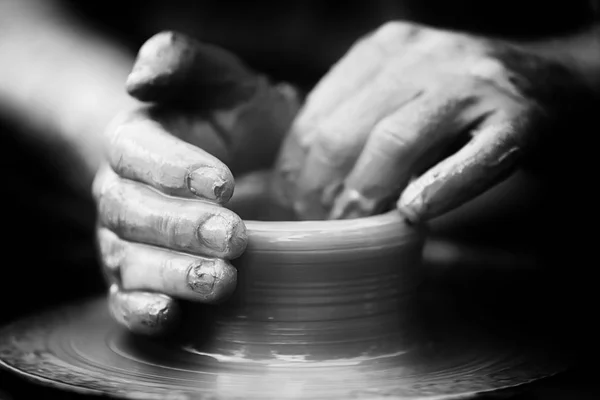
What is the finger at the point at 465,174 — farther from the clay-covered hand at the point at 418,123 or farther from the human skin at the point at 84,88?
the human skin at the point at 84,88

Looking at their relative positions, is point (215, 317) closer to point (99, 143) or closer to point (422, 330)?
point (422, 330)

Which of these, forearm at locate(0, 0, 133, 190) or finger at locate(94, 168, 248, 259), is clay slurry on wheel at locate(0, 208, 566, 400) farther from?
forearm at locate(0, 0, 133, 190)

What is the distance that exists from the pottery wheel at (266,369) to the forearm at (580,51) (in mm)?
689

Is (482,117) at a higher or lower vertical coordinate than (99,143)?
higher

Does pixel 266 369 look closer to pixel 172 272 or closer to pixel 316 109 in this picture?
pixel 172 272

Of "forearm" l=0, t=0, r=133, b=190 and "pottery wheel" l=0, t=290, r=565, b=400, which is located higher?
"forearm" l=0, t=0, r=133, b=190

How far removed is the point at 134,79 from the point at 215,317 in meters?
0.42

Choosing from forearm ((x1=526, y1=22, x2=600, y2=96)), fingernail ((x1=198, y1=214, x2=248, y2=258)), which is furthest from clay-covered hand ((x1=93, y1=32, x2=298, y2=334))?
forearm ((x1=526, y1=22, x2=600, y2=96))

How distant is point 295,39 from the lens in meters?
2.23

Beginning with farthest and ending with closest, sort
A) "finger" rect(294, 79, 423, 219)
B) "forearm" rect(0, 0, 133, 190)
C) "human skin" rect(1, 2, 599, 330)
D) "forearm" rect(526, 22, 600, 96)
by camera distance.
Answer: "forearm" rect(0, 0, 133, 190), "human skin" rect(1, 2, 599, 330), "forearm" rect(526, 22, 600, 96), "finger" rect(294, 79, 423, 219)

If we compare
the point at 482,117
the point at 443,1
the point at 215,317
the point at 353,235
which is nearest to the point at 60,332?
the point at 215,317

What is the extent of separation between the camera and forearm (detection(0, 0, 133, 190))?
6.22 ft

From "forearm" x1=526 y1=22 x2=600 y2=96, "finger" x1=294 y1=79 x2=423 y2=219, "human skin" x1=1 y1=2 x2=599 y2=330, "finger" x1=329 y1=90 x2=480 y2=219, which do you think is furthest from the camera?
"human skin" x1=1 y1=2 x2=599 y2=330

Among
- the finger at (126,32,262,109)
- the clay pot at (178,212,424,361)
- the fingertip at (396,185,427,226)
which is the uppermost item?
the finger at (126,32,262,109)
